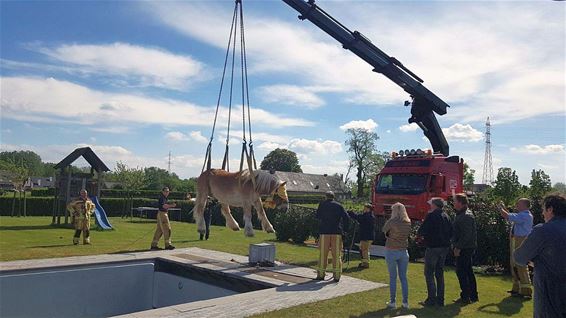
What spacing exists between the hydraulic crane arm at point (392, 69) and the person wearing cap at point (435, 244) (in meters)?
8.86

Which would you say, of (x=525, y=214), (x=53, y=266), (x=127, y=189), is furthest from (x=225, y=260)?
(x=127, y=189)

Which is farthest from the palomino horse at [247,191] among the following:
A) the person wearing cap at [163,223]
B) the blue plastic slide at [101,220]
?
the blue plastic slide at [101,220]

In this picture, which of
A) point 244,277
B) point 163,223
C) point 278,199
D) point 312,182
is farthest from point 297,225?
point 312,182

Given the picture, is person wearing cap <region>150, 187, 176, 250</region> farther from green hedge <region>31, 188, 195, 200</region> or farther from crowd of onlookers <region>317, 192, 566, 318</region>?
green hedge <region>31, 188, 195, 200</region>

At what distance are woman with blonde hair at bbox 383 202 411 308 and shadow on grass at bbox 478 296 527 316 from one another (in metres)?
1.53

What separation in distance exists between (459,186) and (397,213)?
404 inches

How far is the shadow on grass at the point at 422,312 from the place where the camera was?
8008 millimetres

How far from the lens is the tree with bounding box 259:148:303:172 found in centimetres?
8790

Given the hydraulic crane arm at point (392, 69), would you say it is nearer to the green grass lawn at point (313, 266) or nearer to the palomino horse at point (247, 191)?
the palomino horse at point (247, 191)

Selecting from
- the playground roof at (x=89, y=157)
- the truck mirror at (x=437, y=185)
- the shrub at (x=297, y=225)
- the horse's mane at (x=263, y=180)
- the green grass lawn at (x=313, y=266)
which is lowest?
the green grass lawn at (x=313, y=266)

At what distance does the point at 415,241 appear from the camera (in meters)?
14.7

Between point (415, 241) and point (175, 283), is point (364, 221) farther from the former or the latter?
point (175, 283)

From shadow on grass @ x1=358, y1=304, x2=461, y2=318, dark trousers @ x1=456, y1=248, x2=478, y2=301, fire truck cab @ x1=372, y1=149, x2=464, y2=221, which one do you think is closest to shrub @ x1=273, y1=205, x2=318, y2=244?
fire truck cab @ x1=372, y1=149, x2=464, y2=221

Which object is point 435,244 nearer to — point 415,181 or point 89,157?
point 415,181
